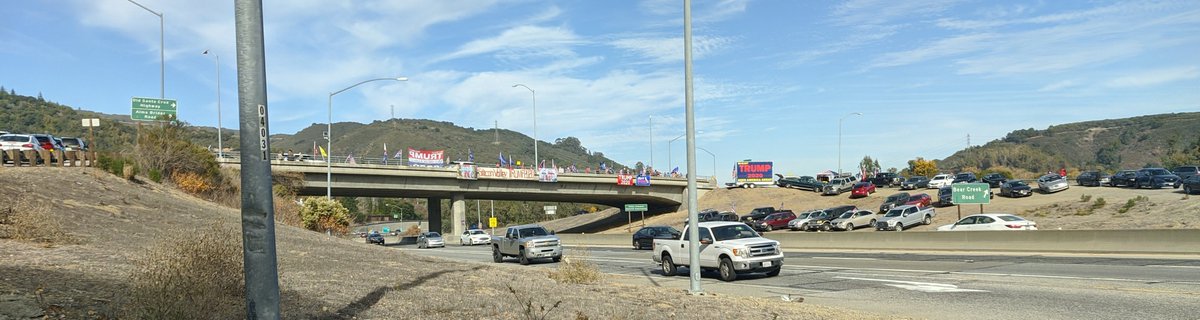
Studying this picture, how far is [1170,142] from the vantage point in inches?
6398

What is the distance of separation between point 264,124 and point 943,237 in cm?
3180

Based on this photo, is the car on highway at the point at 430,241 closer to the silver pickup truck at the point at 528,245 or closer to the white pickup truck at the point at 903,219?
the silver pickup truck at the point at 528,245

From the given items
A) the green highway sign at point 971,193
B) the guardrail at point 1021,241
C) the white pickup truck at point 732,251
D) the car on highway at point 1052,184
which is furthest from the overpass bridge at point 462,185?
the white pickup truck at point 732,251

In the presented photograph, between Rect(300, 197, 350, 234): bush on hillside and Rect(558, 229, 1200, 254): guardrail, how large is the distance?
25974 mm

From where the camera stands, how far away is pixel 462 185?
74.2 metres

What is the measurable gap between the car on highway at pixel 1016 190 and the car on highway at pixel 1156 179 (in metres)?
7.44

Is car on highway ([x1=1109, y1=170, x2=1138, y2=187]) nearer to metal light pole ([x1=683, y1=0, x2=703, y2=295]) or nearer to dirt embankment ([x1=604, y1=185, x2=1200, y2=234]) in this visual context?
dirt embankment ([x1=604, y1=185, x2=1200, y2=234])

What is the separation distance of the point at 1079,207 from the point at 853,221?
16072mm

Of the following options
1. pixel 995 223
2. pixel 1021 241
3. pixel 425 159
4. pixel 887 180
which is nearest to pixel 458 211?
pixel 425 159

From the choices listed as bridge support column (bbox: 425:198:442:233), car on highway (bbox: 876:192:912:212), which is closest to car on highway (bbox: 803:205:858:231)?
car on highway (bbox: 876:192:912:212)

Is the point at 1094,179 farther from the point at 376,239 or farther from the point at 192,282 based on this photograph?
the point at 192,282

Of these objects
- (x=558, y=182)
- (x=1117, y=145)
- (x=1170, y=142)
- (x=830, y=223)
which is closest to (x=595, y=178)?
(x=558, y=182)

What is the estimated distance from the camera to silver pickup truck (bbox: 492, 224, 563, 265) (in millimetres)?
30969

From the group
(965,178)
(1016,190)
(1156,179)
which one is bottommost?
(1016,190)
